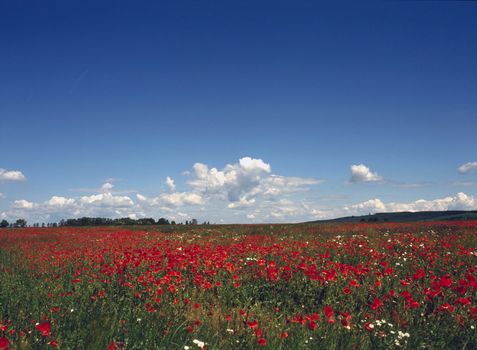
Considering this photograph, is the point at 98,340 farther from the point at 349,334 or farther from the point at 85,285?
the point at 85,285

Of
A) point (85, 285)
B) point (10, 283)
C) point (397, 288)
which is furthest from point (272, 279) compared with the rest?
point (10, 283)

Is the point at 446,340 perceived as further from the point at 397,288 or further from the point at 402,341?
the point at 397,288

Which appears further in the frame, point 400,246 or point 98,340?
point 400,246

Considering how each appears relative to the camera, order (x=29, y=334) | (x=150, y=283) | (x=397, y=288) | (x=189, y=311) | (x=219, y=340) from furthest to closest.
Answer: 1. (x=397, y=288)
2. (x=150, y=283)
3. (x=189, y=311)
4. (x=219, y=340)
5. (x=29, y=334)

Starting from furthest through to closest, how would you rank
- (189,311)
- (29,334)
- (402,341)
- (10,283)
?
(10,283), (189,311), (402,341), (29,334)

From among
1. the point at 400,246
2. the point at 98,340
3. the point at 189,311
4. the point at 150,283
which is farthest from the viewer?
the point at 400,246

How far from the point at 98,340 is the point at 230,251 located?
22.9 ft

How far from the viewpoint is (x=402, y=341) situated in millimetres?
4766

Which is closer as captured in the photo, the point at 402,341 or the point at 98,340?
the point at 98,340

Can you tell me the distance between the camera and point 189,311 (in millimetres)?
5695

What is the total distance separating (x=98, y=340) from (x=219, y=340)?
136 centimetres

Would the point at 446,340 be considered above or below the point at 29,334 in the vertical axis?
below

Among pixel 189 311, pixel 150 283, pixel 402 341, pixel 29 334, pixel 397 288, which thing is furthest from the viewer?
pixel 397 288

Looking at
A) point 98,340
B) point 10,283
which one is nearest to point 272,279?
point 98,340
